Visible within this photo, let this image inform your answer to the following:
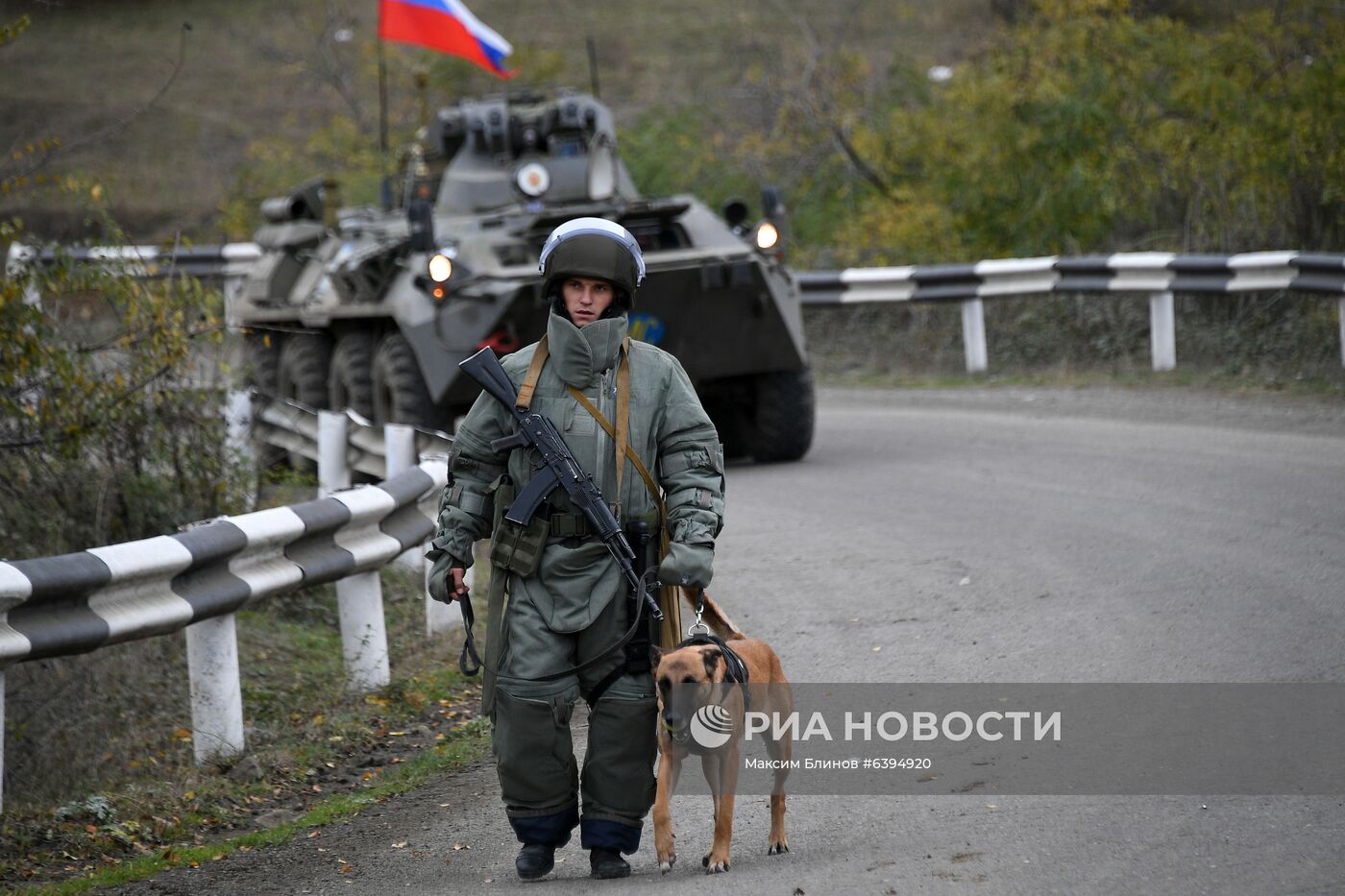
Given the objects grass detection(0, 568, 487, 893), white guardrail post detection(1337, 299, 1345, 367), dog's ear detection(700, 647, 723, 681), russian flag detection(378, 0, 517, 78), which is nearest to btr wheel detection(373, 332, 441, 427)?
grass detection(0, 568, 487, 893)

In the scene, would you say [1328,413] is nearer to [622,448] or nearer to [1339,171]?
[1339,171]

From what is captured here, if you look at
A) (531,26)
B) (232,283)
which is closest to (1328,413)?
(232,283)

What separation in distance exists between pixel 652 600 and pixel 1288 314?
36.5 ft

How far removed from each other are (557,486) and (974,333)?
1194 centimetres

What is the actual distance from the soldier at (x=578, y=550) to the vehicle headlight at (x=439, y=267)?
23.2 ft

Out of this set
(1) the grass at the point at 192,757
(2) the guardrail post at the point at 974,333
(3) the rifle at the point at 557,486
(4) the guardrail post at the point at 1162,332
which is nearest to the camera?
(3) the rifle at the point at 557,486

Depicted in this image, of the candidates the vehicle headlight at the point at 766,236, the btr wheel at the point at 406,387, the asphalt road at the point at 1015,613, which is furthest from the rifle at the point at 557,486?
the vehicle headlight at the point at 766,236

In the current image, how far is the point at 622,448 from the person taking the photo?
5.02 m

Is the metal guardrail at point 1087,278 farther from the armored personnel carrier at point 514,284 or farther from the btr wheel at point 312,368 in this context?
the btr wheel at point 312,368

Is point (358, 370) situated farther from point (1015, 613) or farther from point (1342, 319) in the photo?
point (1342, 319)

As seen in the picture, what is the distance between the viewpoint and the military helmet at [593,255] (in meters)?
5.01

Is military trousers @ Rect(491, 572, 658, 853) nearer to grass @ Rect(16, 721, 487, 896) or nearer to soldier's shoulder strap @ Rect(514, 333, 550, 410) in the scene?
soldier's shoulder strap @ Rect(514, 333, 550, 410)

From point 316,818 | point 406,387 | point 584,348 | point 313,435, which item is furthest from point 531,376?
point 313,435

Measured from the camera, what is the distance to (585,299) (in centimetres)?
507
